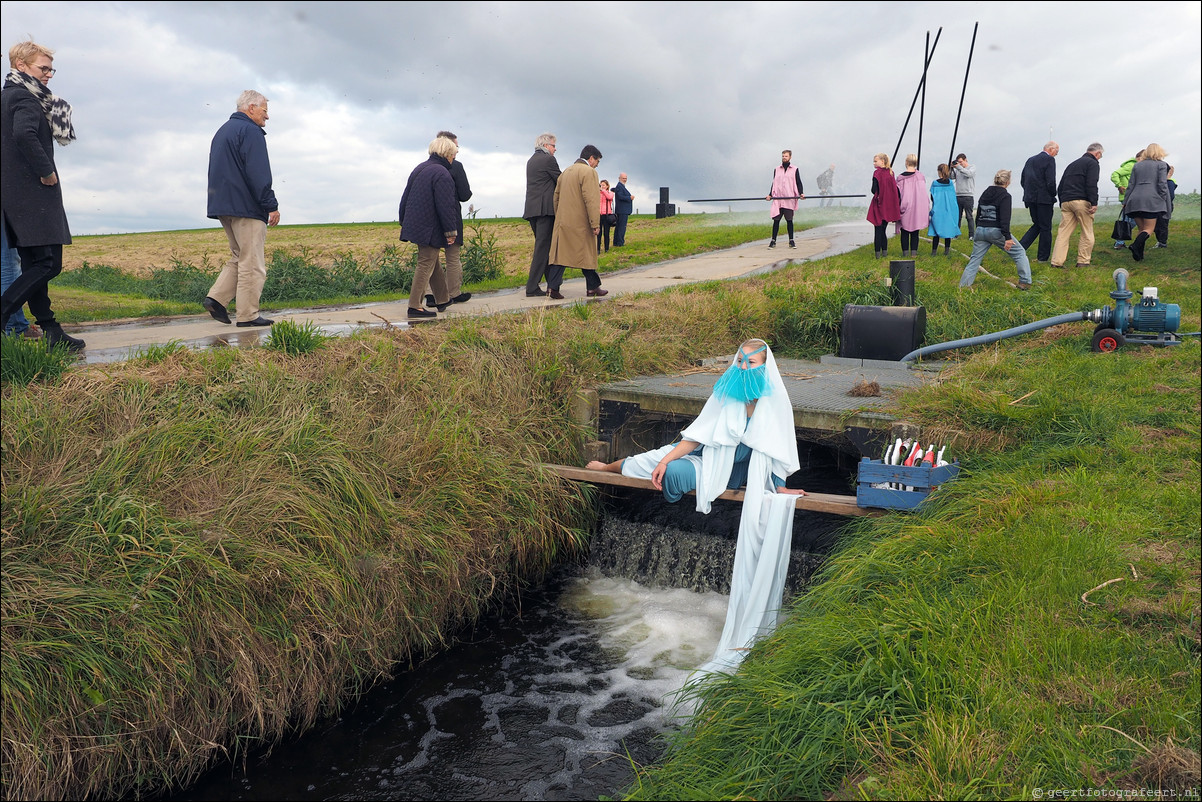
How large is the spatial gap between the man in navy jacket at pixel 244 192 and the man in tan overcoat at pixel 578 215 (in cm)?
404

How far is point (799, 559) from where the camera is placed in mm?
6355

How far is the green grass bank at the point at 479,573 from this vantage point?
332 centimetres

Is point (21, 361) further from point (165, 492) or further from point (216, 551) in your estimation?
point (216, 551)

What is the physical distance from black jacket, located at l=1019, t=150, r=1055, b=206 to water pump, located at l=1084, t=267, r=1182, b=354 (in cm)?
620

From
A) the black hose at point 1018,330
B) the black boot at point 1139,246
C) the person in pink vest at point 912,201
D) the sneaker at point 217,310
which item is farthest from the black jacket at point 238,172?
the black boot at point 1139,246

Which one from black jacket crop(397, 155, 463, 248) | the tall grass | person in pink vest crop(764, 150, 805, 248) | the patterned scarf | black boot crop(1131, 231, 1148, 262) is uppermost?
person in pink vest crop(764, 150, 805, 248)

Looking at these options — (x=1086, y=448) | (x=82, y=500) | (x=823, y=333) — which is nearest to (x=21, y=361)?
(x=82, y=500)

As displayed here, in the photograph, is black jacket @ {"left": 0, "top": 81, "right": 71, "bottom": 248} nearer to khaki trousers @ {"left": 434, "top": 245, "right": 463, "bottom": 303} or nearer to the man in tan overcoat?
khaki trousers @ {"left": 434, "top": 245, "right": 463, "bottom": 303}

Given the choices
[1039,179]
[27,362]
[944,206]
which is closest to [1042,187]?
[1039,179]

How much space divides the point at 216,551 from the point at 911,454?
4316 mm

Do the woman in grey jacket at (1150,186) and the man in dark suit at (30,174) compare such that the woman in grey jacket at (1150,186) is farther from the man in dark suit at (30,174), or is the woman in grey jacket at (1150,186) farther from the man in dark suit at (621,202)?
the man in dark suit at (30,174)

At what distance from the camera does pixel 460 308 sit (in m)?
10.5

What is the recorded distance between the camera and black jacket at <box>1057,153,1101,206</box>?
12773 millimetres

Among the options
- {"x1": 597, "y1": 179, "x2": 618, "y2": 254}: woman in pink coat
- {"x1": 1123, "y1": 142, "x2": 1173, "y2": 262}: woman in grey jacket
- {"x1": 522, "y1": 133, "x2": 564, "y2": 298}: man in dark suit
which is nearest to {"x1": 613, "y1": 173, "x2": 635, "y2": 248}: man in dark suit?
{"x1": 597, "y1": 179, "x2": 618, "y2": 254}: woman in pink coat
